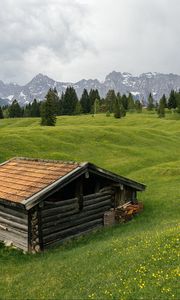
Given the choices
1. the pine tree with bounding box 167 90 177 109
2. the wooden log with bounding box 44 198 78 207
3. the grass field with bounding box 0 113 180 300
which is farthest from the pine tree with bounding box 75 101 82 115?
the wooden log with bounding box 44 198 78 207

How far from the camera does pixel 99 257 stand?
53.2 feet

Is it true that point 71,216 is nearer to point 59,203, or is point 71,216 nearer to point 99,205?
point 59,203

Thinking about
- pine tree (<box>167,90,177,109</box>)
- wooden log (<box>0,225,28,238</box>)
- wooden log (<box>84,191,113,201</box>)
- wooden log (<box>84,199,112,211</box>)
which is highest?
pine tree (<box>167,90,177,109</box>)

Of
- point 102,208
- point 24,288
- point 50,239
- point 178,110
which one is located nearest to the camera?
point 24,288

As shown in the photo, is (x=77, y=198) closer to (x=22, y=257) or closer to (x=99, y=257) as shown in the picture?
(x=22, y=257)

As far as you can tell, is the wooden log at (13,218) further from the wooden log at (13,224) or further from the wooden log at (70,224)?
the wooden log at (70,224)

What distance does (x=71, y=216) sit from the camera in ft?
71.7

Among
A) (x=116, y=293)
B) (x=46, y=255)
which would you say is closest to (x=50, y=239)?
(x=46, y=255)

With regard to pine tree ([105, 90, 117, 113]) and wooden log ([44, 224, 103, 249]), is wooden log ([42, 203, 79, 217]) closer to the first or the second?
wooden log ([44, 224, 103, 249])

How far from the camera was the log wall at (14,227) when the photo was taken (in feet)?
65.8

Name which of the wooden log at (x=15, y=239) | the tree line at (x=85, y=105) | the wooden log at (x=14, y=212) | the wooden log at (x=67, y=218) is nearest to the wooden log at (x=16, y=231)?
the wooden log at (x=15, y=239)

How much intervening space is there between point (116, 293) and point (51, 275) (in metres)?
4.23

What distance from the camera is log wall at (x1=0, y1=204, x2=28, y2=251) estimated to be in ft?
65.8

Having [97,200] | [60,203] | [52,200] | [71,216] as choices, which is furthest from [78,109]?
[60,203]
